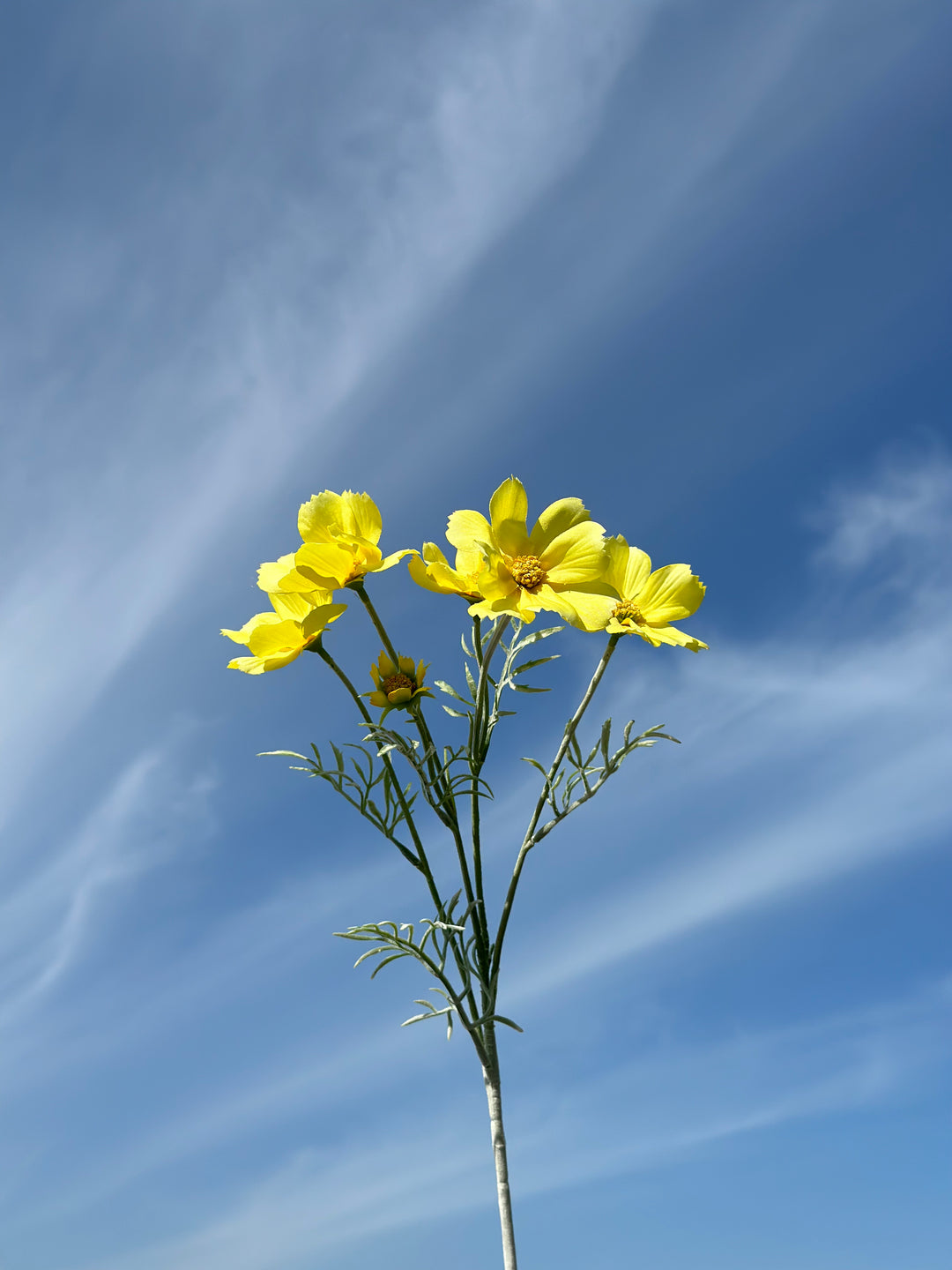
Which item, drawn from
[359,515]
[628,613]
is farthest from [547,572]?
[359,515]

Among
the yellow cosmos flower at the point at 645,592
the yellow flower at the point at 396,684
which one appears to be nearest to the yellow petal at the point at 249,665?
the yellow flower at the point at 396,684

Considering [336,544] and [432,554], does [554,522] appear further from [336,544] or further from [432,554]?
[336,544]

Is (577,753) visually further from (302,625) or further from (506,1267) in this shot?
(506,1267)

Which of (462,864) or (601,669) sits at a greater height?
(601,669)

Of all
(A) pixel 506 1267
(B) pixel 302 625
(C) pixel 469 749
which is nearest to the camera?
(A) pixel 506 1267

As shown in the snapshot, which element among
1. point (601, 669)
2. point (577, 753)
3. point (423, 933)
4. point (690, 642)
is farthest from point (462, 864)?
point (690, 642)

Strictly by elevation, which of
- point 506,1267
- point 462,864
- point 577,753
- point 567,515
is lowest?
point 506,1267
